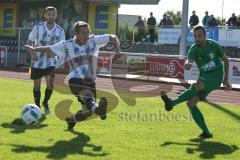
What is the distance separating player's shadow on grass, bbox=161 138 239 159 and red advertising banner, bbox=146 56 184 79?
47.5ft

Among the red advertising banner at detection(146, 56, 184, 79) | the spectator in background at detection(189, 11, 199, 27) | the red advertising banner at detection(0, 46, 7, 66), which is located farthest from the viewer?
the red advertising banner at detection(0, 46, 7, 66)

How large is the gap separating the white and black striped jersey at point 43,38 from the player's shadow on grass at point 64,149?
10.7 ft

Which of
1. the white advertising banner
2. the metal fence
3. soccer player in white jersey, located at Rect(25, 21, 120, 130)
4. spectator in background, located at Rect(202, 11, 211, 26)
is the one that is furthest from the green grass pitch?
the metal fence

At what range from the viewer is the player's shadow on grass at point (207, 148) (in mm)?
7309

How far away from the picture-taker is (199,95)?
8617 millimetres

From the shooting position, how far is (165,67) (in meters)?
23.4

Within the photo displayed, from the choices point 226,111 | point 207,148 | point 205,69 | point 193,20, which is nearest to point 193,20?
point 193,20

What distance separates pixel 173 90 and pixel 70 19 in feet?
51.8

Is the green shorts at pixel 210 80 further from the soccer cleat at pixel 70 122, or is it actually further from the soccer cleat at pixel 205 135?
the soccer cleat at pixel 70 122

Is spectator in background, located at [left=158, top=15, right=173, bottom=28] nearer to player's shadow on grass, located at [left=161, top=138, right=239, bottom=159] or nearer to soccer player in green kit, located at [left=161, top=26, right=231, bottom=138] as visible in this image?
soccer player in green kit, located at [left=161, top=26, right=231, bottom=138]

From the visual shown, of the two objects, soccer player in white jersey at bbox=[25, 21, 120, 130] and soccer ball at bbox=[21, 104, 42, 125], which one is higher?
soccer player in white jersey at bbox=[25, 21, 120, 130]

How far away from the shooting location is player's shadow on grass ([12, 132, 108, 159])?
271 inches

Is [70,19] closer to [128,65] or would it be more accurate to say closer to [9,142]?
[128,65]

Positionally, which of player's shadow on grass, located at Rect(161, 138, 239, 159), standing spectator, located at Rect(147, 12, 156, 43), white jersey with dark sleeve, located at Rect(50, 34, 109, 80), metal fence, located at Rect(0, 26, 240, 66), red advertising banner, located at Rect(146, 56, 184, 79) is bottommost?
player's shadow on grass, located at Rect(161, 138, 239, 159)
